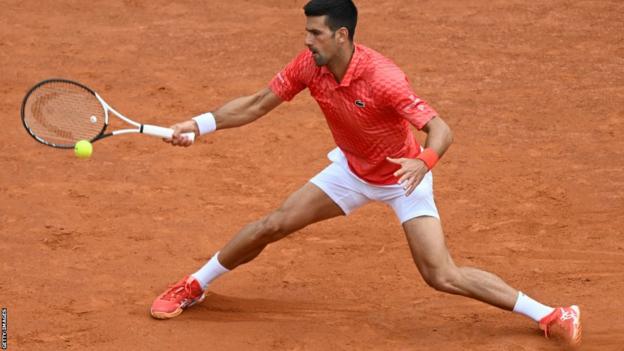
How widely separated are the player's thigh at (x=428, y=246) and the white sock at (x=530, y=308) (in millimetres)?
500

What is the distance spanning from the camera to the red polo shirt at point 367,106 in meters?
7.23

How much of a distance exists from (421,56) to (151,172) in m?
3.45

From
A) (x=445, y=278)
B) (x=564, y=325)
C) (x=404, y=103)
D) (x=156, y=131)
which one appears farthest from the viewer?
(x=564, y=325)

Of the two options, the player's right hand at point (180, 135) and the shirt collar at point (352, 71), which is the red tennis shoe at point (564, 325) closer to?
the shirt collar at point (352, 71)

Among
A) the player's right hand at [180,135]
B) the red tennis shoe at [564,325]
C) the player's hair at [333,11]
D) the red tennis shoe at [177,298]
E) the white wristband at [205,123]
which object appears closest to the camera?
the player's hair at [333,11]

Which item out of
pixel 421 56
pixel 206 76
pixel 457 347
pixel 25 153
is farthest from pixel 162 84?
pixel 457 347

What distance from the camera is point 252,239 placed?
309 inches

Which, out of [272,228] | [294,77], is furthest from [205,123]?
[272,228]

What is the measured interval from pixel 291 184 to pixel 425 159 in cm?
321

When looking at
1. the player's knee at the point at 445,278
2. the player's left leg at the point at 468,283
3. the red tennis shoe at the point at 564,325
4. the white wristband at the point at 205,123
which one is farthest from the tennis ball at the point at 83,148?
→ the red tennis shoe at the point at 564,325

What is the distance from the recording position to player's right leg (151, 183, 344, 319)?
306 inches

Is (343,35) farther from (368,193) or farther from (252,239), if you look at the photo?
(252,239)

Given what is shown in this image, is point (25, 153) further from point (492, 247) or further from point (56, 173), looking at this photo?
point (492, 247)

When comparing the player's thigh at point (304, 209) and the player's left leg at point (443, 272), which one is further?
the player's thigh at point (304, 209)
